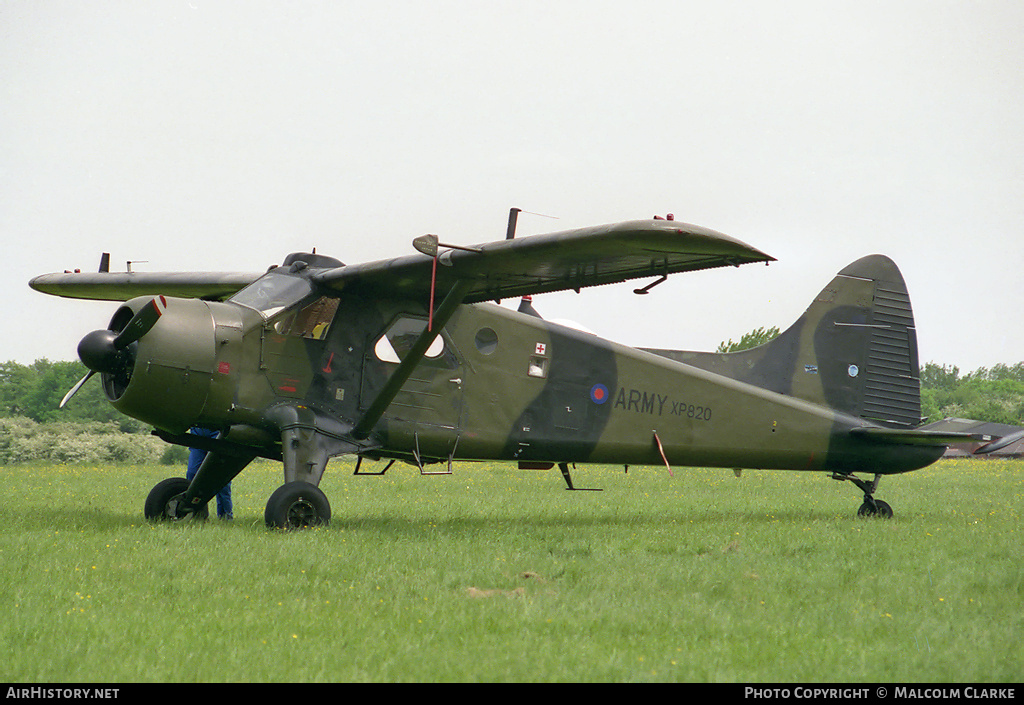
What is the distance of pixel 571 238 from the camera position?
927 centimetres

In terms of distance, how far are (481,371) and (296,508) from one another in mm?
3170

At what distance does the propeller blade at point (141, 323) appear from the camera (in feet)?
31.3

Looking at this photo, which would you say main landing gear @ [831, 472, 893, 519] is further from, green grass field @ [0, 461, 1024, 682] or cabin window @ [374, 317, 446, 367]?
cabin window @ [374, 317, 446, 367]

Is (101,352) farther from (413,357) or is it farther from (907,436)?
(907,436)

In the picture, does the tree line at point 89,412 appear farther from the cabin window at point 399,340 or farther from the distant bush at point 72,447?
the cabin window at point 399,340

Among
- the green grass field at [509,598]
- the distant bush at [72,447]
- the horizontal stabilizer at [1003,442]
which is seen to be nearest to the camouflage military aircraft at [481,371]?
the horizontal stabilizer at [1003,442]

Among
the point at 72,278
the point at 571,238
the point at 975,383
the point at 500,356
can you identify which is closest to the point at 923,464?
the point at 500,356

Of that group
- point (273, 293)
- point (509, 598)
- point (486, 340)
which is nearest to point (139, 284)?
point (273, 293)

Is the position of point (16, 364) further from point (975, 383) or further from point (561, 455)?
point (975, 383)

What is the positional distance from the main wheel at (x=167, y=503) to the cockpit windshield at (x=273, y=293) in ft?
9.05

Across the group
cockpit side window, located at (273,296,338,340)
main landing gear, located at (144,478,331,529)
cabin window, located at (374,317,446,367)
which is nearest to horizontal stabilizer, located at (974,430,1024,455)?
cabin window, located at (374,317,446,367)

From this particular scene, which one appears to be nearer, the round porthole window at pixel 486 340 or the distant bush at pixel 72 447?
the round porthole window at pixel 486 340

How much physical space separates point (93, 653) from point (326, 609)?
65.1 inches
